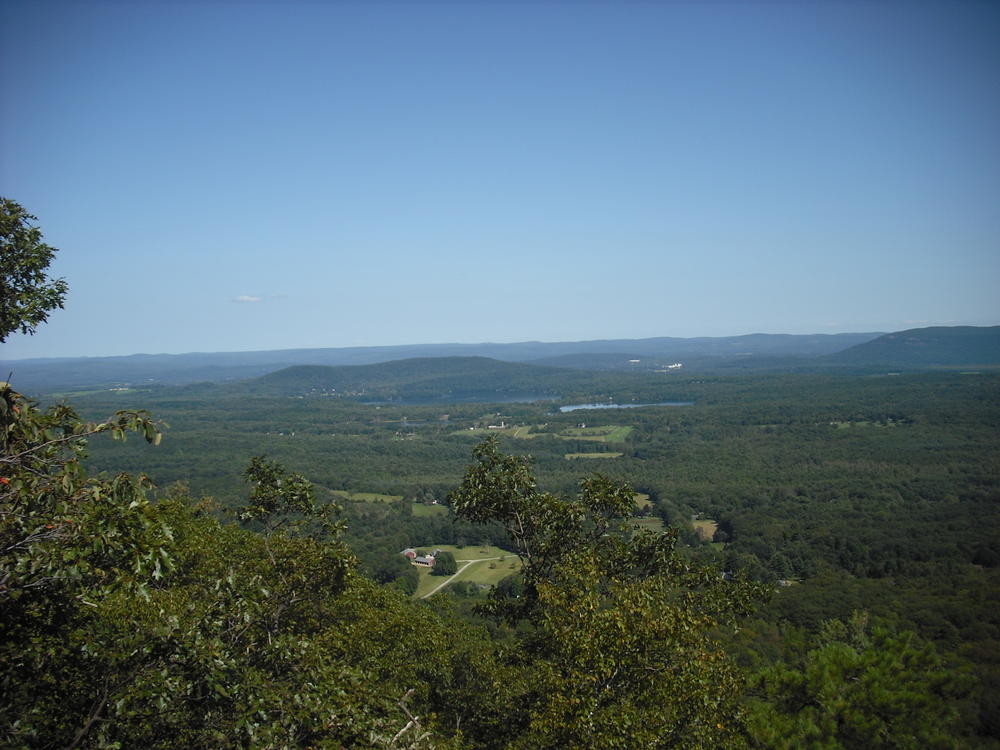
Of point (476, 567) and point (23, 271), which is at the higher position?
point (23, 271)

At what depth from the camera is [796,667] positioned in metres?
15.6

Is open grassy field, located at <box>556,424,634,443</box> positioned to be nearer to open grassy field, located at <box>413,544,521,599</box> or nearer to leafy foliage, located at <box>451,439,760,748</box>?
open grassy field, located at <box>413,544,521,599</box>

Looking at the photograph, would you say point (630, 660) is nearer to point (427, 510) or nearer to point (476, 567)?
point (476, 567)

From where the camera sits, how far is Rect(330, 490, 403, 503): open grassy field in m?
88.0

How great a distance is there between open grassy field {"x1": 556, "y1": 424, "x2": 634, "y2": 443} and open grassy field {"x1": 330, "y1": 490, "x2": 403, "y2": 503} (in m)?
55.3

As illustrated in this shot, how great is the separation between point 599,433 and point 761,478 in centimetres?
5145

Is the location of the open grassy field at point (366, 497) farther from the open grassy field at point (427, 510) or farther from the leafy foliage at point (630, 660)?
the leafy foliage at point (630, 660)

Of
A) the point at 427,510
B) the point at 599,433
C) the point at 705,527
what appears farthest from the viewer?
the point at 599,433

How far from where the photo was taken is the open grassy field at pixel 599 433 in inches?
5335

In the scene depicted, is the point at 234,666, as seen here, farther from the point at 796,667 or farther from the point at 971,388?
the point at 971,388

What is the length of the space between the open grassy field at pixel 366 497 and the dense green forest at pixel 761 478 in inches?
39.3

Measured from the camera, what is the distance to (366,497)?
9144 cm

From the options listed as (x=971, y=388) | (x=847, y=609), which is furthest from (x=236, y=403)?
(x=971, y=388)

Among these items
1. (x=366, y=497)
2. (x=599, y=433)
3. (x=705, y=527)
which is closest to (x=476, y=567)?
(x=705, y=527)
